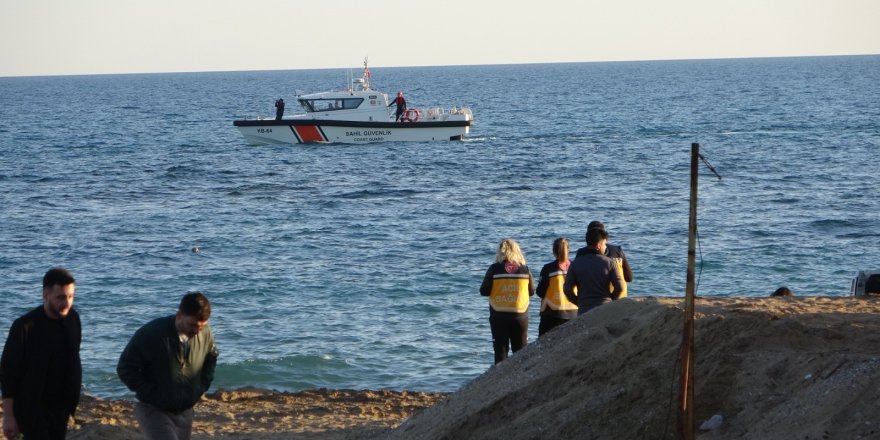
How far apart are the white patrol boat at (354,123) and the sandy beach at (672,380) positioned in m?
35.6

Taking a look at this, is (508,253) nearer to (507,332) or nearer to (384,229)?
(507,332)

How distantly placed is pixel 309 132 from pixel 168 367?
3913cm

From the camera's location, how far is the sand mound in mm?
5941

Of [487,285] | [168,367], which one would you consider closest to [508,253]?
[487,285]

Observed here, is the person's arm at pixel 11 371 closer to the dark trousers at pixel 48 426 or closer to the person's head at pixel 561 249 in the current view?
the dark trousers at pixel 48 426

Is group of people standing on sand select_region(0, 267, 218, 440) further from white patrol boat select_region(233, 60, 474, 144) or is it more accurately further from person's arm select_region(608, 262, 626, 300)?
white patrol boat select_region(233, 60, 474, 144)

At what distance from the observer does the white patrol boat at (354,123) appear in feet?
145

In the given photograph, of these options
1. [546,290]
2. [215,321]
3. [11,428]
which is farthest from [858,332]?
[215,321]

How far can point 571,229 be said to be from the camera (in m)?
25.5

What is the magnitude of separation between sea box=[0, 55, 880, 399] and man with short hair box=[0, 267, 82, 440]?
5232 millimetres

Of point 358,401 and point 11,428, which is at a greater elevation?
point 11,428

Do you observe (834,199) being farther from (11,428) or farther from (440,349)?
(11,428)

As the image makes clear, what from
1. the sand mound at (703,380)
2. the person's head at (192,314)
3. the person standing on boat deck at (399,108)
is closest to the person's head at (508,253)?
the sand mound at (703,380)

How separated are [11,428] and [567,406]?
320cm
